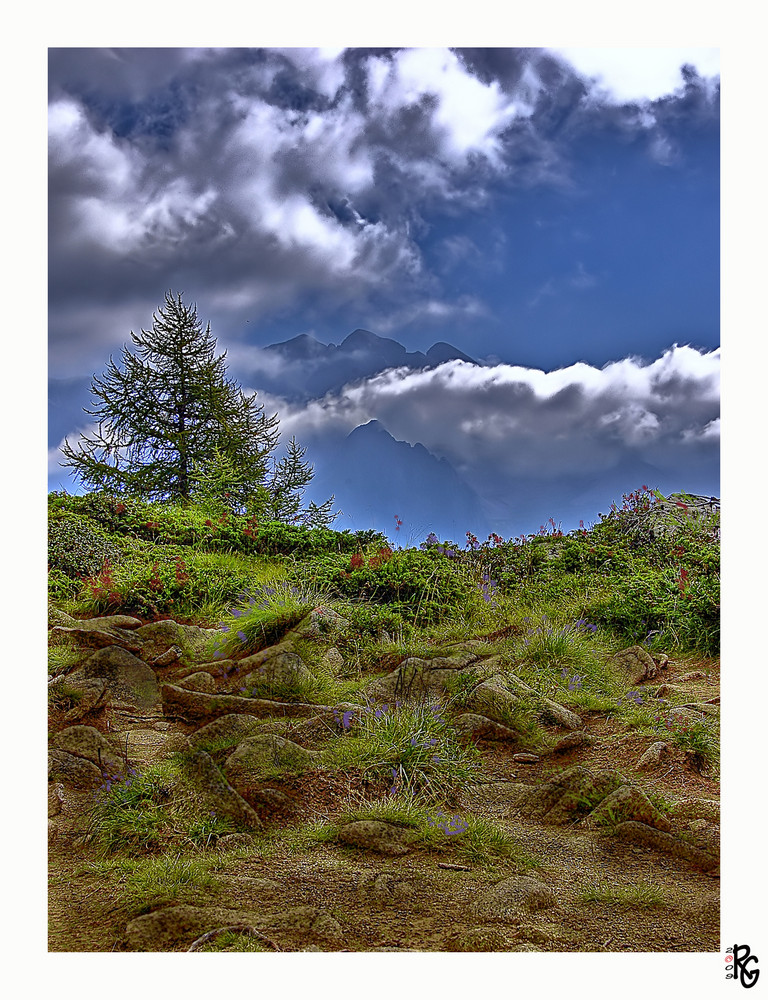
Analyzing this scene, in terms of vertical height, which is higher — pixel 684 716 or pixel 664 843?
pixel 684 716

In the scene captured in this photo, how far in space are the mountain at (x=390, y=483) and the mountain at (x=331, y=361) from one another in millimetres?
312

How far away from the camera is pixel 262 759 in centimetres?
→ 349

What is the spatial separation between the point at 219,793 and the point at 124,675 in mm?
1212

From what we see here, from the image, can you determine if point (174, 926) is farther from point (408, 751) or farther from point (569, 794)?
point (569, 794)

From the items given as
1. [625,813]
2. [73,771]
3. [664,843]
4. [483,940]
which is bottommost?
[483,940]

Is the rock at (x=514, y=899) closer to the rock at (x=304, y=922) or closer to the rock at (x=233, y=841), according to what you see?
the rock at (x=304, y=922)

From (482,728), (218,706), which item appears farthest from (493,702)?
(218,706)

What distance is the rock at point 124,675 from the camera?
13.7 ft

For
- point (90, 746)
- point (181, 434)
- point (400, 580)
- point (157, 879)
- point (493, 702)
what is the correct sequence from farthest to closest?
point (181, 434) < point (400, 580) < point (493, 702) < point (90, 746) < point (157, 879)

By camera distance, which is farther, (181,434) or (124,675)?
(181,434)

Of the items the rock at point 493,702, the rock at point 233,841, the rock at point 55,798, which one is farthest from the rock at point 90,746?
the rock at point 493,702

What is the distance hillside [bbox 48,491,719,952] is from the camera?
2.90 meters
